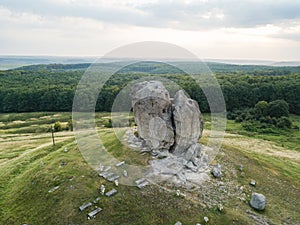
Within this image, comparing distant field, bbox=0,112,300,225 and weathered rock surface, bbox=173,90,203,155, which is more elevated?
weathered rock surface, bbox=173,90,203,155

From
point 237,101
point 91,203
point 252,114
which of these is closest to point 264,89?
point 237,101

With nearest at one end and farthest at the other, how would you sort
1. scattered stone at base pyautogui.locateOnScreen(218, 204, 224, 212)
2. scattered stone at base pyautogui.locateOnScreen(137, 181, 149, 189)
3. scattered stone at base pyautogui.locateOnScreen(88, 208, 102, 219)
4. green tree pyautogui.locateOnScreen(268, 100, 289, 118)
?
scattered stone at base pyautogui.locateOnScreen(88, 208, 102, 219) → scattered stone at base pyautogui.locateOnScreen(218, 204, 224, 212) → scattered stone at base pyautogui.locateOnScreen(137, 181, 149, 189) → green tree pyautogui.locateOnScreen(268, 100, 289, 118)

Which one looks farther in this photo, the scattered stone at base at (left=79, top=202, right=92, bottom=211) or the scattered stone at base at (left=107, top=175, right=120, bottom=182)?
the scattered stone at base at (left=107, top=175, right=120, bottom=182)

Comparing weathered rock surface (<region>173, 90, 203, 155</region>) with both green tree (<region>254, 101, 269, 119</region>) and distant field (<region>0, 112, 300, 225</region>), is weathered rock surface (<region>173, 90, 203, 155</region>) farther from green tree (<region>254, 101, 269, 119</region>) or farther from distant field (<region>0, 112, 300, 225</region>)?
green tree (<region>254, 101, 269, 119</region>)

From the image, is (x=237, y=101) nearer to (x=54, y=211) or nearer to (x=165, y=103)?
(x=165, y=103)

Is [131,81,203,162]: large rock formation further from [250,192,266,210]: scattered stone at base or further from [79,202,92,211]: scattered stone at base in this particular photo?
[79,202,92,211]: scattered stone at base

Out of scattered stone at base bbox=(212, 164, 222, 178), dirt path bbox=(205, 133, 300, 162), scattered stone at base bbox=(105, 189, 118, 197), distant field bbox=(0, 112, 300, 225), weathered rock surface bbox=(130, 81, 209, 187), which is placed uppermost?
weathered rock surface bbox=(130, 81, 209, 187)

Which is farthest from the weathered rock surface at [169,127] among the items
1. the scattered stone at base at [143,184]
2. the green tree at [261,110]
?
the green tree at [261,110]

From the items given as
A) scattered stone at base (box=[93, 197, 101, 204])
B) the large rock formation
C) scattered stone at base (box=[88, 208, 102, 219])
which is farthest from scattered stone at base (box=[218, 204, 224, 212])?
scattered stone at base (box=[93, 197, 101, 204])

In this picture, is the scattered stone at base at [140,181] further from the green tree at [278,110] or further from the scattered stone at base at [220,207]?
the green tree at [278,110]

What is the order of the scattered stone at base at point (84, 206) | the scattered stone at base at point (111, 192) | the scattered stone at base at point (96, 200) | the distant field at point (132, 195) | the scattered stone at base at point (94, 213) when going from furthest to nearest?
the scattered stone at base at point (111, 192) → the scattered stone at base at point (96, 200) → the scattered stone at base at point (84, 206) → the distant field at point (132, 195) → the scattered stone at base at point (94, 213)

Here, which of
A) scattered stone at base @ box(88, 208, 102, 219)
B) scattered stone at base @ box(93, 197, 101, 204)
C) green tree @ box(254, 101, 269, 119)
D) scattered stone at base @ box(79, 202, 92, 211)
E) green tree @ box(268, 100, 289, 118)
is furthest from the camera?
green tree @ box(254, 101, 269, 119)
